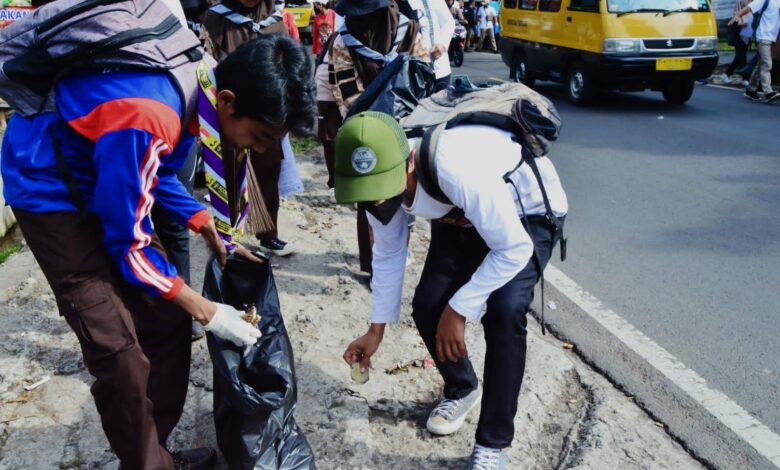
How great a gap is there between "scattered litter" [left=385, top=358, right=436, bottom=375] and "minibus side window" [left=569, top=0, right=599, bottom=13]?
299 inches

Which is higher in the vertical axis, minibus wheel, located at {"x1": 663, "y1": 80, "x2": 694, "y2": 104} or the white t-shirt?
the white t-shirt

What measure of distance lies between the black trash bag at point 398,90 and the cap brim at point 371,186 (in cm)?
60

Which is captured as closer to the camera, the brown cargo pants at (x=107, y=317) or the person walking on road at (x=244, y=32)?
the brown cargo pants at (x=107, y=317)

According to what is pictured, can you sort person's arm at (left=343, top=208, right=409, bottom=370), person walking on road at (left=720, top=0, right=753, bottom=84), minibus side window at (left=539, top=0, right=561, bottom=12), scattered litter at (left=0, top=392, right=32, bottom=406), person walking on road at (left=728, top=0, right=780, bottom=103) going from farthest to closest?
1. person walking on road at (left=720, top=0, right=753, bottom=84)
2. minibus side window at (left=539, top=0, right=561, bottom=12)
3. person walking on road at (left=728, top=0, right=780, bottom=103)
4. scattered litter at (left=0, top=392, right=32, bottom=406)
5. person's arm at (left=343, top=208, right=409, bottom=370)

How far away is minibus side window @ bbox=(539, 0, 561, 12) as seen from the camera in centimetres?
1043

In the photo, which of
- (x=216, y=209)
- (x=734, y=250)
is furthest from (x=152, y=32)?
(x=734, y=250)

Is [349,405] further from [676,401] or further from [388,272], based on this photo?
[676,401]

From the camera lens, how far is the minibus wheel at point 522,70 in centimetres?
1181

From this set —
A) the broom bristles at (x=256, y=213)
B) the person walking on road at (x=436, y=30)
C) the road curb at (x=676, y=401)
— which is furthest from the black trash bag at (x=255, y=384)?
the person walking on road at (x=436, y=30)

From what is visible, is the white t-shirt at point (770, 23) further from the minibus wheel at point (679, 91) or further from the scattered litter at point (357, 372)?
the scattered litter at point (357, 372)

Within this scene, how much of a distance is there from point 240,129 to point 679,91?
9078mm

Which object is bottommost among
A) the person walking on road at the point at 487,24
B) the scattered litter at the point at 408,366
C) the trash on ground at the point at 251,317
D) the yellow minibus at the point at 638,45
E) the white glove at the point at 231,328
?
the person walking on road at the point at 487,24

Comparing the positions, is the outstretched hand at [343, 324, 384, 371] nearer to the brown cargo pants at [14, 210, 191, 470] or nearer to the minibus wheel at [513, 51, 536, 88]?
the brown cargo pants at [14, 210, 191, 470]

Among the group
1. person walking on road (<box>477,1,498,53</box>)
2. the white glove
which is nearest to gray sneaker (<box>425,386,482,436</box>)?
the white glove
